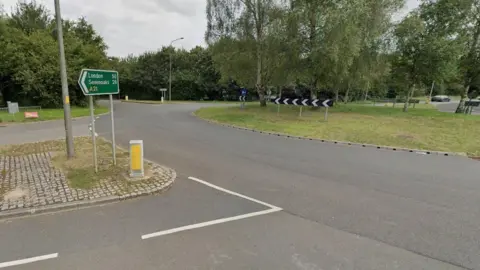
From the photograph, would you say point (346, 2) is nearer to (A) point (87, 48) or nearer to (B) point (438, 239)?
(B) point (438, 239)

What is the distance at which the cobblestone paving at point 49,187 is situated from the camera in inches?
186

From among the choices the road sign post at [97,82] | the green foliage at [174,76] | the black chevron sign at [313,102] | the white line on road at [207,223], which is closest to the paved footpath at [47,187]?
the road sign post at [97,82]

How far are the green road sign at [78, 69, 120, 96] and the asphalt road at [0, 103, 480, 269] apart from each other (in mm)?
2514

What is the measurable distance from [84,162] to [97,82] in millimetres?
2331

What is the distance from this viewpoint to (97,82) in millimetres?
5887

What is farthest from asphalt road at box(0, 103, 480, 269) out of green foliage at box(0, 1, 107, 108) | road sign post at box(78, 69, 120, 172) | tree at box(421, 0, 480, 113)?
green foliage at box(0, 1, 107, 108)

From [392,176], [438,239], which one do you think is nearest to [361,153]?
[392,176]

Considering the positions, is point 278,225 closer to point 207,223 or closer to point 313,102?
point 207,223

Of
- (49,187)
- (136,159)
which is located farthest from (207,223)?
(49,187)

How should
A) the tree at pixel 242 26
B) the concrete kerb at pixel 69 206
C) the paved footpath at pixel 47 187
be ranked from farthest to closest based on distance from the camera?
1. the tree at pixel 242 26
2. the paved footpath at pixel 47 187
3. the concrete kerb at pixel 69 206

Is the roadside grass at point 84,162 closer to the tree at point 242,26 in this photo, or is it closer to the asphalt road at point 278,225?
the asphalt road at point 278,225

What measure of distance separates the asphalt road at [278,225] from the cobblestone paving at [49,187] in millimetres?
346

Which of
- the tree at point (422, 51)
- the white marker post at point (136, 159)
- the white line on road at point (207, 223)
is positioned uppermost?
the tree at point (422, 51)

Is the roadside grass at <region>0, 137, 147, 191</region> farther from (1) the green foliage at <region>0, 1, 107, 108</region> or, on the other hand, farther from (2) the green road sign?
(1) the green foliage at <region>0, 1, 107, 108</region>
